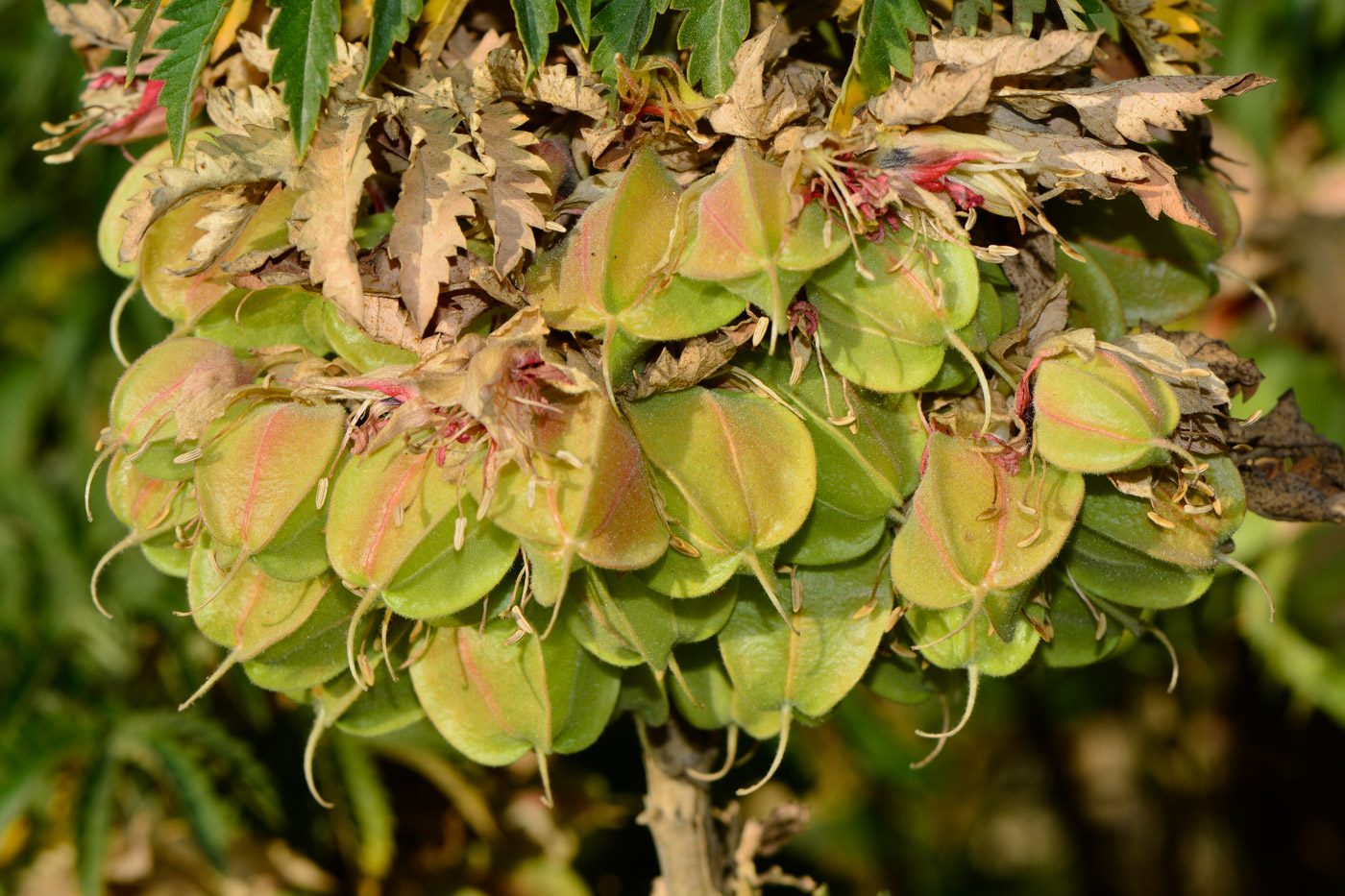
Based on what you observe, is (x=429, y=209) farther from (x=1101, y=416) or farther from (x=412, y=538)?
(x=1101, y=416)

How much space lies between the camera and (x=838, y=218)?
23.6 inches

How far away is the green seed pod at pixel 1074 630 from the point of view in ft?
2.39

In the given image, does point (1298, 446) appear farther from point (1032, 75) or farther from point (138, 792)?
point (138, 792)

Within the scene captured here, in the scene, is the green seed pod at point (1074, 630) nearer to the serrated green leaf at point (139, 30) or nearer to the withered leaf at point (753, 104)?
the withered leaf at point (753, 104)

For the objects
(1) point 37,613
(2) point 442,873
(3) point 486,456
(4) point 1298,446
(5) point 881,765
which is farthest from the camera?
(5) point 881,765

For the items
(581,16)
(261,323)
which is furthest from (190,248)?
(581,16)

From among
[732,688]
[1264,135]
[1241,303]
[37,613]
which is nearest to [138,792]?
[37,613]

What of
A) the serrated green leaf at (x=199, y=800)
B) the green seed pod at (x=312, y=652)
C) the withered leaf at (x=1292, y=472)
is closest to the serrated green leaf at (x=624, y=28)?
the green seed pod at (x=312, y=652)

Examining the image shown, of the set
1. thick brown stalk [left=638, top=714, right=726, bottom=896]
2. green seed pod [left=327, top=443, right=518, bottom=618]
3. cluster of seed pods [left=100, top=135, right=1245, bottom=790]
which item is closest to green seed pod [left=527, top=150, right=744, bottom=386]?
cluster of seed pods [left=100, top=135, right=1245, bottom=790]

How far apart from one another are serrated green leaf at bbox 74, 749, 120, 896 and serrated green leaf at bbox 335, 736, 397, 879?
0.24 meters

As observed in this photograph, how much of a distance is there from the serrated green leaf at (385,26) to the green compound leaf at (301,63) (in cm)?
2

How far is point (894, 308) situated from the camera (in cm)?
60

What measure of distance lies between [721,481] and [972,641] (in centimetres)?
19

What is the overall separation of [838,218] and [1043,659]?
37cm
